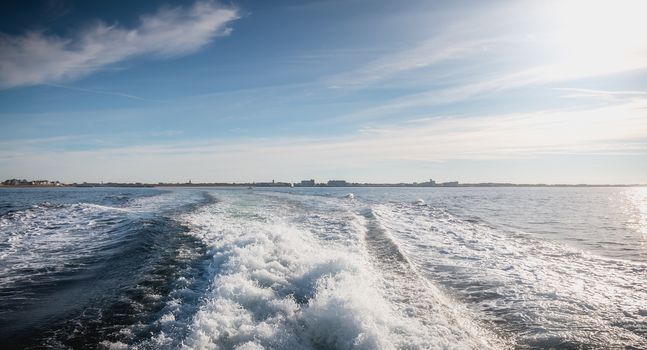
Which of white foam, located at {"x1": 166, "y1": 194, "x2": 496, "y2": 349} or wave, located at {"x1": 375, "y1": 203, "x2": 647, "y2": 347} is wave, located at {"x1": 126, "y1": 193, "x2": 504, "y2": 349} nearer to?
white foam, located at {"x1": 166, "y1": 194, "x2": 496, "y2": 349}

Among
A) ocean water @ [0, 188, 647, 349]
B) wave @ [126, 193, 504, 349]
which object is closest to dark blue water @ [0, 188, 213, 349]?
ocean water @ [0, 188, 647, 349]

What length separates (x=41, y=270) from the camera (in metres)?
10.1

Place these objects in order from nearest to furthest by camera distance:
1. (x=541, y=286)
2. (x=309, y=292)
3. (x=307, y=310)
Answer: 1. (x=307, y=310)
2. (x=309, y=292)
3. (x=541, y=286)

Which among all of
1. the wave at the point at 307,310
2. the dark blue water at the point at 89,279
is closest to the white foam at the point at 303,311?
the wave at the point at 307,310

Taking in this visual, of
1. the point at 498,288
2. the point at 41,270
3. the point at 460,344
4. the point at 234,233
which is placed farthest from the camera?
the point at 234,233

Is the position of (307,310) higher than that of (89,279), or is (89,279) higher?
(307,310)

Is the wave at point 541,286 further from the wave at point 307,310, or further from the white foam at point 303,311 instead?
the white foam at point 303,311

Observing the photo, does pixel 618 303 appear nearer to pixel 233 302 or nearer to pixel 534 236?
pixel 233 302

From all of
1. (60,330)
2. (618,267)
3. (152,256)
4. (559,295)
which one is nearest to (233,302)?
(60,330)

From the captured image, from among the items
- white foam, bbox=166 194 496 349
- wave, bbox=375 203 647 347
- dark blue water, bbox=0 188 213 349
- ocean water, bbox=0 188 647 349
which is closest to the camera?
white foam, bbox=166 194 496 349

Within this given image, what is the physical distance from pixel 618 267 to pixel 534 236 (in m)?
6.68

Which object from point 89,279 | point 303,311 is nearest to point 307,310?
point 303,311

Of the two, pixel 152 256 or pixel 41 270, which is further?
pixel 152 256

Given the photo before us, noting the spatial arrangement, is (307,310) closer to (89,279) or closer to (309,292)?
(309,292)
